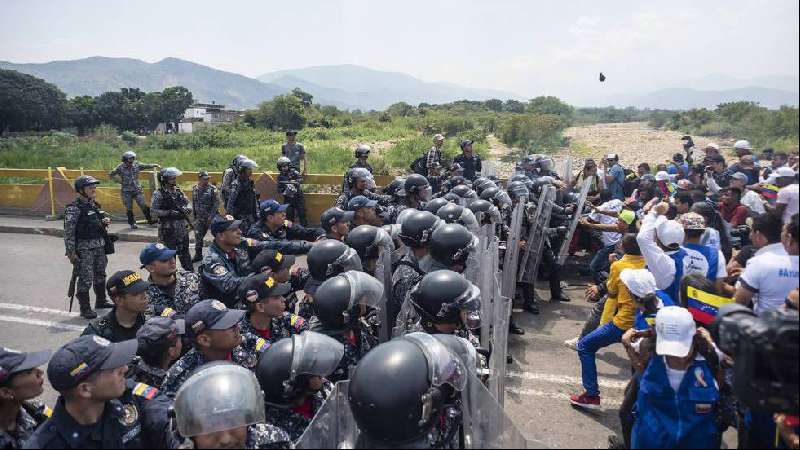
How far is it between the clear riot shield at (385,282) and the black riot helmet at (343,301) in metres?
0.76

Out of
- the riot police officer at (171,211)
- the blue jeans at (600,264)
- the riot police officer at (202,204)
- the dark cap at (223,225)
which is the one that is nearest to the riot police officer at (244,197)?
the riot police officer at (171,211)

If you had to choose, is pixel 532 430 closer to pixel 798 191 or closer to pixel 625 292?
pixel 625 292

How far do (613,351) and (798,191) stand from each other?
398 cm

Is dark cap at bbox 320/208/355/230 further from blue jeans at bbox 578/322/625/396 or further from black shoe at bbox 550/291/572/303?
black shoe at bbox 550/291/572/303

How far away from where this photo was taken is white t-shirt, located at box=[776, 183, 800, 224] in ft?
7.82

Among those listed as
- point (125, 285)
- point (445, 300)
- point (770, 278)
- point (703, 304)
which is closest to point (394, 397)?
point (445, 300)

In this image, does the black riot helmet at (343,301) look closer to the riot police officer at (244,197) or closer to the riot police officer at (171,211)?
the riot police officer at (244,197)

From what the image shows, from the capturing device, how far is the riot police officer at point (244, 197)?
7762 millimetres

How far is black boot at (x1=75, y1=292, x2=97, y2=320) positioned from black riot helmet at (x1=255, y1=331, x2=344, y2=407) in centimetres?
540

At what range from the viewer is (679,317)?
8.91ft

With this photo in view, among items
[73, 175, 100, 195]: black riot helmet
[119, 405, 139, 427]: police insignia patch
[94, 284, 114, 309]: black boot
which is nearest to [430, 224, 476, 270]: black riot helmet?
[119, 405, 139, 427]: police insignia patch

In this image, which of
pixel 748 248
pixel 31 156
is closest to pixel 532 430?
pixel 748 248

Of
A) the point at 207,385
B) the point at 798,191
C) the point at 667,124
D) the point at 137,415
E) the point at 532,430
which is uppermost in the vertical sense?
the point at 667,124

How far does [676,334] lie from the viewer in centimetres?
271
